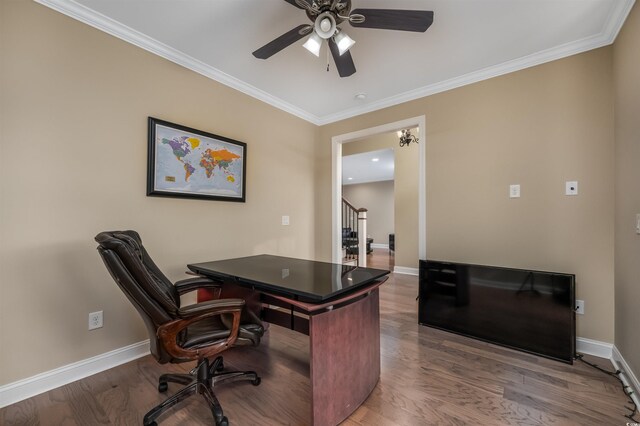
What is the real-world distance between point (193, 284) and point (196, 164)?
3.94ft

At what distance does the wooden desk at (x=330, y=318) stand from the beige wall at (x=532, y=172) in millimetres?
1556

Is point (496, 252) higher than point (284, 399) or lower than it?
higher

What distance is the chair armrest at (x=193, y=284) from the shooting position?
6.09ft

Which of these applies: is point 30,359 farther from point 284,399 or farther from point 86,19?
point 86,19

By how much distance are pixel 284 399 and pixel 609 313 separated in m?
2.62

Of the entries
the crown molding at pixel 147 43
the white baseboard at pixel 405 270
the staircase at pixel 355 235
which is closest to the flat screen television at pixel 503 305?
the white baseboard at pixel 405 270

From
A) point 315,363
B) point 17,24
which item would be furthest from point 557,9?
point 17,24

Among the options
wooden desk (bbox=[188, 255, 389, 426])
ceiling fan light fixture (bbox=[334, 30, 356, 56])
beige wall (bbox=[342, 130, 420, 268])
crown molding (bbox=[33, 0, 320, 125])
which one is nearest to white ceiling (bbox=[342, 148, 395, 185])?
beige wall (bbox=[342, 130, 420, 268])

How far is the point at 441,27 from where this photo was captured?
6.77 ft

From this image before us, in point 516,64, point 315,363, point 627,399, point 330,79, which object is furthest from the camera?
point 330,79

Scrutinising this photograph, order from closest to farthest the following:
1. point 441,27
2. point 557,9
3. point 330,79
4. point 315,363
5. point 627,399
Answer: point 315,363 < point 627,399 < point 557,9 < point 441,27 < point 330,79

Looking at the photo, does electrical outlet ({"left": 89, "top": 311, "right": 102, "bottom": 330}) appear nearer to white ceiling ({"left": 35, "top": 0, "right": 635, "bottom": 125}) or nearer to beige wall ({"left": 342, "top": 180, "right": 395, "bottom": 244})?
white ceiling ({"left": 35, "top": 0, "right": 635, "bottom": 125})

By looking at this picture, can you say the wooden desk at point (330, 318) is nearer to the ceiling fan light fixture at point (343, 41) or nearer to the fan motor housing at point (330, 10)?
the ceiling fan light fixture at point (343, 41)

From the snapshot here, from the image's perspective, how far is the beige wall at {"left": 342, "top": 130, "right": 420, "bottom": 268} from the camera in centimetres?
531
